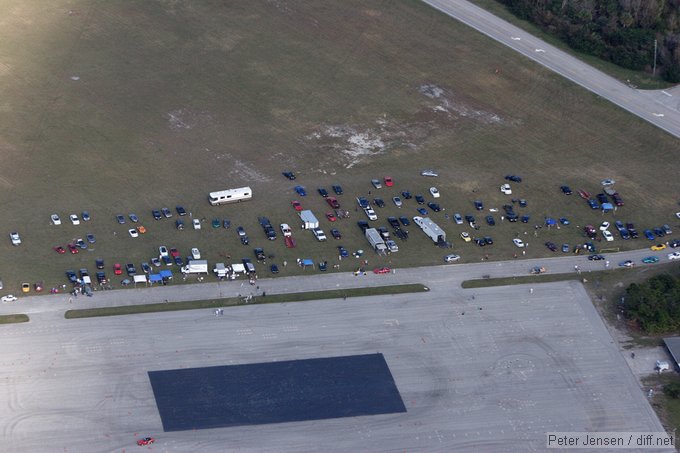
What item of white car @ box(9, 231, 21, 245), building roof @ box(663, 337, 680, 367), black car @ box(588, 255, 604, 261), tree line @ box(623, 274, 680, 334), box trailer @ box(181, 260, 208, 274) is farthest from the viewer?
black car @ box(588, 255, 604, 261)

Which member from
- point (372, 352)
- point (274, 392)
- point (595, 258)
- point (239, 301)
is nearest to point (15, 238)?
point (239, 301)

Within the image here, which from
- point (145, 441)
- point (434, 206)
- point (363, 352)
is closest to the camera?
point (145, 441)

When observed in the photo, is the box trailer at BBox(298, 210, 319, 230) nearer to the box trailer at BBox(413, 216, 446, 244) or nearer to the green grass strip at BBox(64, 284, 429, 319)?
the green grass strip at BBox(64, 284, 429, 319)

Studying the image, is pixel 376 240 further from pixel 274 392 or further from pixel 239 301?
pixel 274 392

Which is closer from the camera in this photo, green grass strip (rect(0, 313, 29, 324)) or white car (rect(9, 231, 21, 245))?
green grass strip (rect(0, 313, 29, 324))

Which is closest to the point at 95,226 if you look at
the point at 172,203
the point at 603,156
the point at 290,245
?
the point at 172,203

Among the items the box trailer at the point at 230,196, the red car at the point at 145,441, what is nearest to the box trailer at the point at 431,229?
the box trailer at the point at 230,196

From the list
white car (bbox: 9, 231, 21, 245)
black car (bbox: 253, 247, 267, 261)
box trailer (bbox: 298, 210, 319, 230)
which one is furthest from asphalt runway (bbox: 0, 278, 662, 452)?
white car (bbox: 9, 231, 21, 245)
